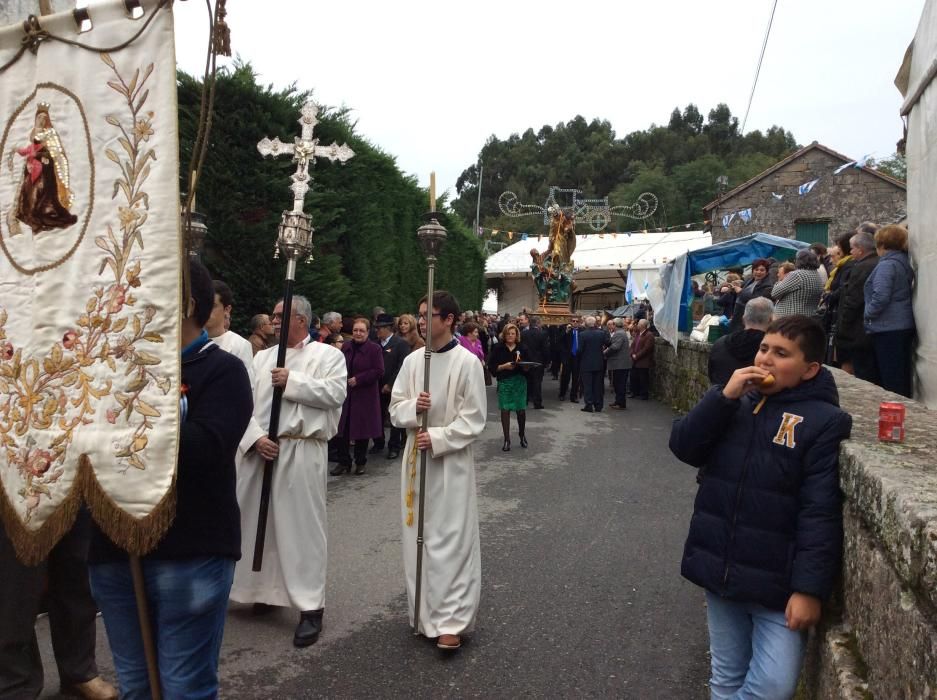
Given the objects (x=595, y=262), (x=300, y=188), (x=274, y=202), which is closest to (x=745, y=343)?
(x=300, y=188)

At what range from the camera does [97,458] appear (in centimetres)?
202

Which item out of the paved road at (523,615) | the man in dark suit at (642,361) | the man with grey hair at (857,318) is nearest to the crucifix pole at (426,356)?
the paved road at (523,615)

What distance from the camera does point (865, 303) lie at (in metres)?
5.66

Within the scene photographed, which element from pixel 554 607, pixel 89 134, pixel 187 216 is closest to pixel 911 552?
pixel 187 216

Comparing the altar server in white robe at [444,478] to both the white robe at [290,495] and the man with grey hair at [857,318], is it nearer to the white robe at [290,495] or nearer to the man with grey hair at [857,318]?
the white robe at [290,495]

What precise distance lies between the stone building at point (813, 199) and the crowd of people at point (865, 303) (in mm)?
20214

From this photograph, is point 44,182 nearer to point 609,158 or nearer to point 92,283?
point 92,283

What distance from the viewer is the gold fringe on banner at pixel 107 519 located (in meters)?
1.97

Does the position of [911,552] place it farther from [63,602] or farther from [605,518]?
[605,518]

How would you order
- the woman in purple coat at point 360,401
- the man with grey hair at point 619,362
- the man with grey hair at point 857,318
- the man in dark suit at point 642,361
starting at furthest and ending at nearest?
the man in dark suit at point 642,361 → the man with grey hair at point 619,362 → the woman in purple coat at point 360,401 → the man with grey hair at point 857,318

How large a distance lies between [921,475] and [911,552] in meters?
0.52

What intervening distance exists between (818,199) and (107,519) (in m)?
28.9

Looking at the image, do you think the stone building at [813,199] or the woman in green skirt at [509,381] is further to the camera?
the stone building at [813,199]

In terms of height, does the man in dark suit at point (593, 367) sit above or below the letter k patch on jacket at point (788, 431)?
below
